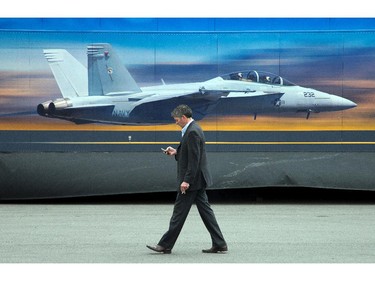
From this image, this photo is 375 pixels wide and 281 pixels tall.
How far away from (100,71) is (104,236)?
13.3 feet

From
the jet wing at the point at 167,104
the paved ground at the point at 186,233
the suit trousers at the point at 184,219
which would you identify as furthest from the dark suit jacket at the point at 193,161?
the jet wing at the point at 167,104

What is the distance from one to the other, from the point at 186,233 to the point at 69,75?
3.99 m

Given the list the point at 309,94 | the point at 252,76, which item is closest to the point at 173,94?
the point at 252,76

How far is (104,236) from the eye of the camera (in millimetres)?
12422

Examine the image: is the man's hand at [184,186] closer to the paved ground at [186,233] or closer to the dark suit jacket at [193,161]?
the dark suit jacket at [193,161]

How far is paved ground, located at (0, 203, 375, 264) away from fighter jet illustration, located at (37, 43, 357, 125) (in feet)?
4.57

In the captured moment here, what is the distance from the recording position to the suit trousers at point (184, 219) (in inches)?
428

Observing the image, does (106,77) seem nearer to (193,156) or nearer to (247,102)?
(247,102)

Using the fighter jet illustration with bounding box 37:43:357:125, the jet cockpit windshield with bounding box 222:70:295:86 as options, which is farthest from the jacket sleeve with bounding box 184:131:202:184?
the jet cockpit windshield with bounding box 222:70:295:86

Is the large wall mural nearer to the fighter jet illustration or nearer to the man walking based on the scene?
the fighter jet illustration

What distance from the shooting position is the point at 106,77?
15.9 metres

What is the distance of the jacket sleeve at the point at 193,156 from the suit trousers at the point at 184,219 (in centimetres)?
16

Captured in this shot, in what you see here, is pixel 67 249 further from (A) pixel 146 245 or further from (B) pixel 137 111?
(B) pixel 137 111

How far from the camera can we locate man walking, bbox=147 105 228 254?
10.9m
